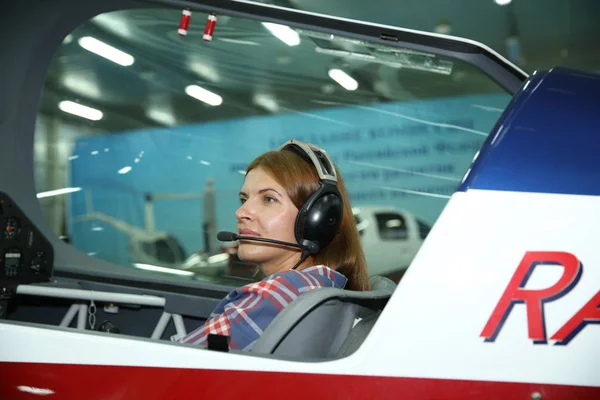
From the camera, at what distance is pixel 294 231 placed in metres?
1.42

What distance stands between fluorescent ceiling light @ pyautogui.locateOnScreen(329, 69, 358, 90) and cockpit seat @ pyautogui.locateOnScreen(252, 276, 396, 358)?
2.16 meters

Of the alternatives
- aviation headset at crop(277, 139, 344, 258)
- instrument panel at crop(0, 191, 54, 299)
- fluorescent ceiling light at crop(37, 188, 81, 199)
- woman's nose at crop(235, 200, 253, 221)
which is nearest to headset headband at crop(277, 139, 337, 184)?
aviation headset at crop(277, 139, 344, 258)

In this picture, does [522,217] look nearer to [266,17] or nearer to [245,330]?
[245,330]

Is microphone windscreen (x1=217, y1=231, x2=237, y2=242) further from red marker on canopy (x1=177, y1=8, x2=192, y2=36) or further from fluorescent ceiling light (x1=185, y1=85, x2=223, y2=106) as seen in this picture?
fluorescent ceiling light (x1=185, y1=85, x2=223, y2=106)

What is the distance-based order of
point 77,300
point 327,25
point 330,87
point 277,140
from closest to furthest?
point 327,25
point 77,300
point 330,87
point 277,140

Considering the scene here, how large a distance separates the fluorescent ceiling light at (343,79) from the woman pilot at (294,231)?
1.88 metres

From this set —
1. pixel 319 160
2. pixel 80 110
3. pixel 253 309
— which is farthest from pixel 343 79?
pixel 253 309

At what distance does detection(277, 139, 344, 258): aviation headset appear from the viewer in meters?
1.37

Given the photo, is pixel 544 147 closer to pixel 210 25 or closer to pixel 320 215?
pixel 320 215

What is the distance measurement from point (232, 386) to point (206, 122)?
270 cm

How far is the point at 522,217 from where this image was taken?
964mm

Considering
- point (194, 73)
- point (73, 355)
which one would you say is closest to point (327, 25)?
point (73, 355)

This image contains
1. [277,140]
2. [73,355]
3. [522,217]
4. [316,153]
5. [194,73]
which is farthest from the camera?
[277,140]

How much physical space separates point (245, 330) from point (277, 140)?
3619mm
